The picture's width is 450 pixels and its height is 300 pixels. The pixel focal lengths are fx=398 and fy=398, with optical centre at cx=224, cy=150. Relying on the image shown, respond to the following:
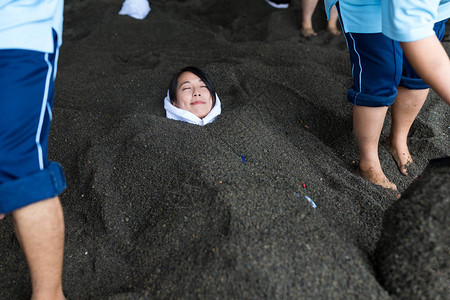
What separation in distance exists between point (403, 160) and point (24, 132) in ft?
5.48

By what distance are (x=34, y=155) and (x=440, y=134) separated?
2.00 metres

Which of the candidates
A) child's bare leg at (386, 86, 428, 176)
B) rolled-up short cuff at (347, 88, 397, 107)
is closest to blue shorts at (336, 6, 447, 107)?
rolled-up short cuff at (347, 88, 397, 107)

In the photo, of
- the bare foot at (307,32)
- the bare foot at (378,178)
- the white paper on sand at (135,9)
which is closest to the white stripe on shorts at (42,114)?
the bare foot at (378,178)

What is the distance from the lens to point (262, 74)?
2627 mm

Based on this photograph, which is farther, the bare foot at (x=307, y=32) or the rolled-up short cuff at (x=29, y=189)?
the bare foot at (x=307, y=32)

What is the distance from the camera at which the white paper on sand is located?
3.89 metres

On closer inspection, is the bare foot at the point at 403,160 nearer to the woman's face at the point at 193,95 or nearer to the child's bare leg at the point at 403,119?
the child's bare leg at the point at 403,119

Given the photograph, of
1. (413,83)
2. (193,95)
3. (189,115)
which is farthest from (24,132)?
(413,83)

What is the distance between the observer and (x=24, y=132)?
1074 millimetres

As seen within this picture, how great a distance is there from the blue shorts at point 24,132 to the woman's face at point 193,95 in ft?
3.74

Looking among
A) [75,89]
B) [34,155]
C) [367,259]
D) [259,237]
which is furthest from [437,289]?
[75,89]

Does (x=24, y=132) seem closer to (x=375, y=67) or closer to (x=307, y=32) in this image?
(x=375, y=67)

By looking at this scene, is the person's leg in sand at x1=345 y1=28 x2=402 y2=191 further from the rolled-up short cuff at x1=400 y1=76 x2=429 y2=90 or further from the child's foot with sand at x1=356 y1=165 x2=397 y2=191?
the rolled-up short cuff at x1=400 y1=76 x2=429 y2=90

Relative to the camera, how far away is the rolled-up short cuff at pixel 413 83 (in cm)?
183
